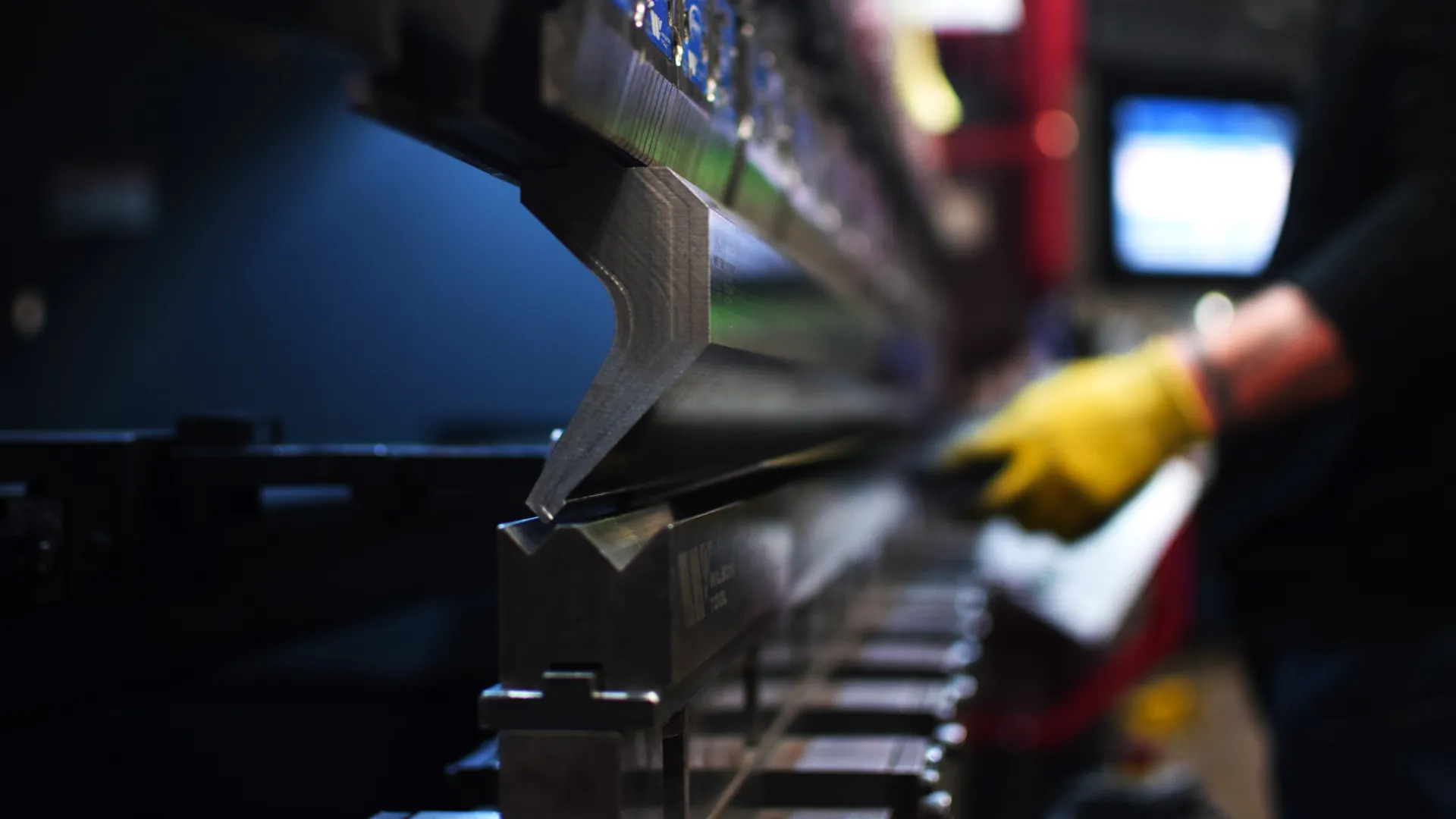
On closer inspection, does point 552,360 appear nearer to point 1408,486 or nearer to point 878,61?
point 878,61

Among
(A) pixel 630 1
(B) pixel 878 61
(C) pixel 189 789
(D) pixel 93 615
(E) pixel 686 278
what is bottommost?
(C) pixel 189 789

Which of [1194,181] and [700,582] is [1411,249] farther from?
[1194,181]

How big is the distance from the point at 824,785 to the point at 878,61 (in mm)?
1211

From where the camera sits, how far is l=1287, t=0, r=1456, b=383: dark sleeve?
1307 mm

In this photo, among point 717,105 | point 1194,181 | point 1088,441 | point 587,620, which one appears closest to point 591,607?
point 587,620

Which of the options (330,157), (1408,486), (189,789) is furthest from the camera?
(1408,486)

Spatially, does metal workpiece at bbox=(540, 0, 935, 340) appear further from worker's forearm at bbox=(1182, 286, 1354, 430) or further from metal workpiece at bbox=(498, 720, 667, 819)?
worker's forearm at bbox=(1182, 286, 1354, 430)

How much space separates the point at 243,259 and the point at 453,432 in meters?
0.22

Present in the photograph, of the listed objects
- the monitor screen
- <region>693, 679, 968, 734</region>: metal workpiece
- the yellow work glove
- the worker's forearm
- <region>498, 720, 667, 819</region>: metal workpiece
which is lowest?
<region>693, 679, 968, 734</region>: metal workpiece

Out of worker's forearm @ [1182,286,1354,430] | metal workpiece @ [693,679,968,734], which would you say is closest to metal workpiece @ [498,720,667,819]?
metal workpiece @ [693,679,968,734]

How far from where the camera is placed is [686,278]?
55cm

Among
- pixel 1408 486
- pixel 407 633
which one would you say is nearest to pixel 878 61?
pixel 1408 486

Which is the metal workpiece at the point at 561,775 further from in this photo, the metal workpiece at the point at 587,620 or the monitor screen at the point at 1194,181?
the monitor screen at the point at 1194,181

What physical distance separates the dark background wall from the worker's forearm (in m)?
0.78
